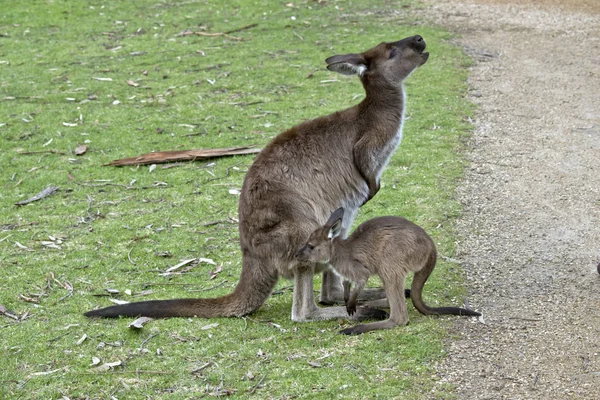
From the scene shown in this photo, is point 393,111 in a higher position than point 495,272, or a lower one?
higher

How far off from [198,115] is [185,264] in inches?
127

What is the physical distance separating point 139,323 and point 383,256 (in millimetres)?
1352

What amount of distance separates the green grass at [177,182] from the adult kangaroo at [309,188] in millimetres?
123

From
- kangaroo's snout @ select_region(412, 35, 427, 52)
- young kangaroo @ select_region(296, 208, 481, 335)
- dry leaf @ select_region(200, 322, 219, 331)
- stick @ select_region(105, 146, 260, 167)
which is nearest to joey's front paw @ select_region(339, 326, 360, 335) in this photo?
young kangaroo @ select_region(296, 208, 481, 335)

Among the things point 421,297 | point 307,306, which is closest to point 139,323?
point 307,306

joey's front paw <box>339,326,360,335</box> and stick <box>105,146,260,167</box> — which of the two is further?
stick <box>105,146,260,167</box>

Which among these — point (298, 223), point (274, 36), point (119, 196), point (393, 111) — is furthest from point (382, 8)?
point (298, 223)

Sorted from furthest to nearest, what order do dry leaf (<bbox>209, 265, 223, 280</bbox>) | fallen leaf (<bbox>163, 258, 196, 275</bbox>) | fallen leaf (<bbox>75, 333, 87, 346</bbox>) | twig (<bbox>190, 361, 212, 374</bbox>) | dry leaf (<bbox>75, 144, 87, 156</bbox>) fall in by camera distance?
dry leaf (<bbox>75, 144, 87, 156</bbox>) < fallen leaf (<bbox>163, 258, 196, 275</bbox>) < dry leaf (<bbox>209, 265, 223, 280</bbox>) < fallen leaf (<bbox>75, 333, 87, 346</bbox>) < twig (<bbox>190, 361, 212, 374</bbox>)

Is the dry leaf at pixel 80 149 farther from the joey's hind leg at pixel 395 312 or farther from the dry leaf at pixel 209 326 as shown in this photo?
the joey's hind leg at pixel 395 312

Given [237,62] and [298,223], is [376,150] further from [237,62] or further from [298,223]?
[237,62]

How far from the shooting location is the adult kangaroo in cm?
460

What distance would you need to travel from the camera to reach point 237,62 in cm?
1014

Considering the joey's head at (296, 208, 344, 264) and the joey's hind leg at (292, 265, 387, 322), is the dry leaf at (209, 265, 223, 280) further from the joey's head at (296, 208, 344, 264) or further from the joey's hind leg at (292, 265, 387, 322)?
the joey's head at (296, 208, 344, 264)

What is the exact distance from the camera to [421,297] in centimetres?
451
